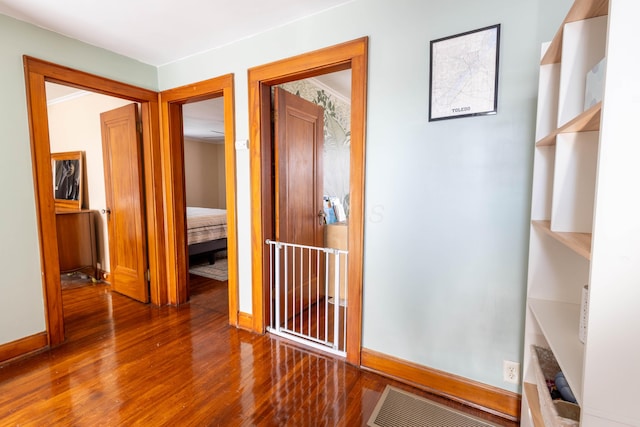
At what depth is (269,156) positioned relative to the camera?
7.97ft

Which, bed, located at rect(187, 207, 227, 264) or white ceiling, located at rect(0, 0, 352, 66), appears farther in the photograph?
bed, located at rect(187, 207, 227, 264)

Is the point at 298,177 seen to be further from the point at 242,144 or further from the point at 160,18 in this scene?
the point at 160,18

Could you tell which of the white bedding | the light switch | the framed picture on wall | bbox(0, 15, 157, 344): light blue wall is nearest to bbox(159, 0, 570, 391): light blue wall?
the light switch

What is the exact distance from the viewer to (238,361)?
2.11 meters

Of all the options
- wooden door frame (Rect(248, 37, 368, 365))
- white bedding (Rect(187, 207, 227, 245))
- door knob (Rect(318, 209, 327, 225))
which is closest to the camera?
wooden door frame (Rect(248, 37, 368, 365))

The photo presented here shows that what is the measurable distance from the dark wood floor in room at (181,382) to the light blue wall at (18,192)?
14.5 inches

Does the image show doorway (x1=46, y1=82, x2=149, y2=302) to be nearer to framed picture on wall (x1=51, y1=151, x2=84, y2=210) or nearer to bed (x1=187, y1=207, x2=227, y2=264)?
framed picture on wall (x1=51, y1=151, x2=84, y2=210)

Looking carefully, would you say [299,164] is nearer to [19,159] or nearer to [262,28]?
[262,28]

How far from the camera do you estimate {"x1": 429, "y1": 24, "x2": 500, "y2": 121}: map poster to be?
4.95 feet

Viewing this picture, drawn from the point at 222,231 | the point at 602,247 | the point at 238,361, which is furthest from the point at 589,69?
the point at 222,231

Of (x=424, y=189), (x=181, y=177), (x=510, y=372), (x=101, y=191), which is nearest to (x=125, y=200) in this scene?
(x=181, y=177)

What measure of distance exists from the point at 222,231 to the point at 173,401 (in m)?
3.31

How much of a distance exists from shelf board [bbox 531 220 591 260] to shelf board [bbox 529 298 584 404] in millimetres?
323

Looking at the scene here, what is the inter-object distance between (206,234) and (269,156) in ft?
8.61
